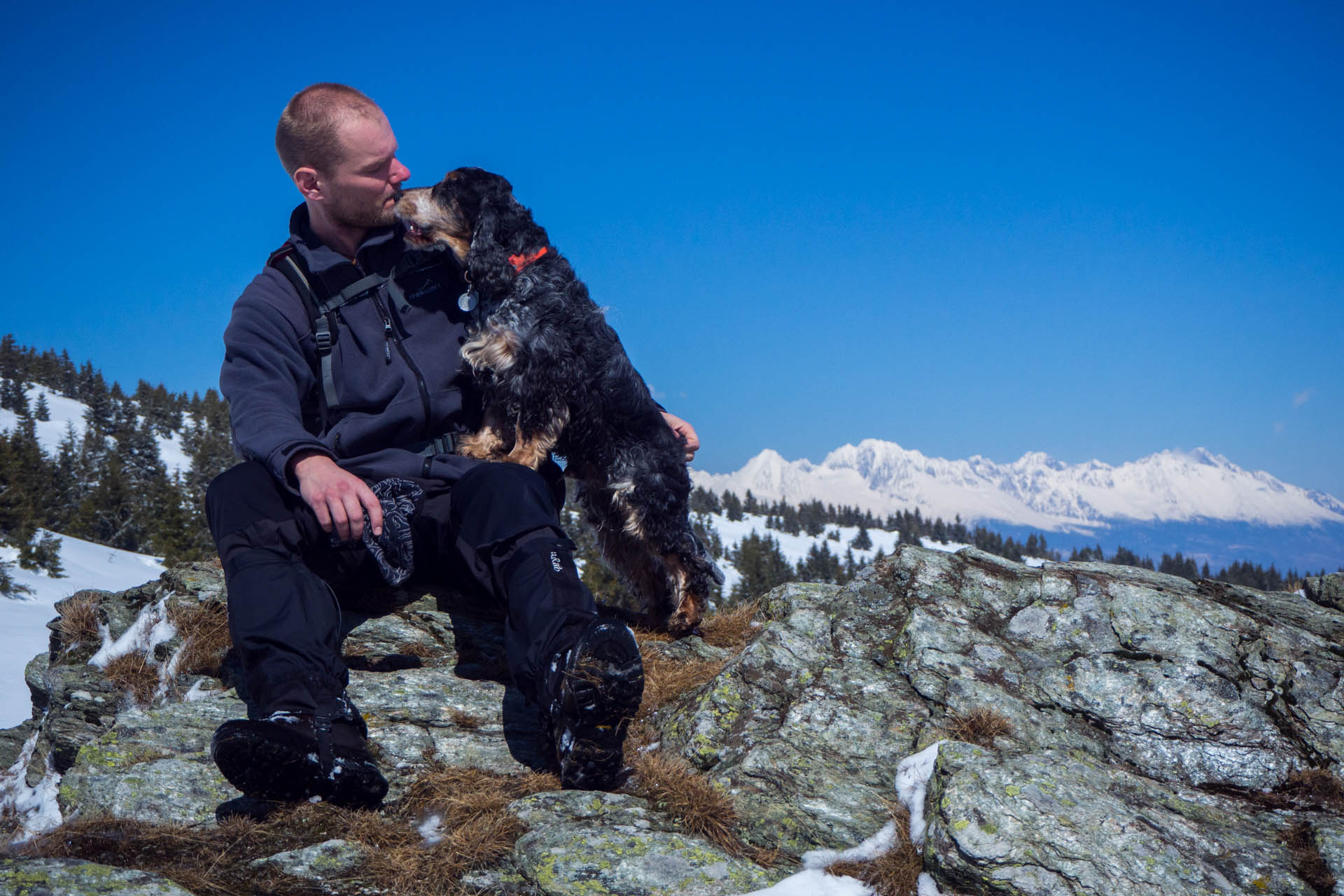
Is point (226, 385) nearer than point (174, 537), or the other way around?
point (226, 385)

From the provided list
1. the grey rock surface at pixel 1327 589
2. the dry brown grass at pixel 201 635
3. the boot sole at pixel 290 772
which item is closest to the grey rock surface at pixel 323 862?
the boot sole at pixel 290 772

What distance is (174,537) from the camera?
4281 cm

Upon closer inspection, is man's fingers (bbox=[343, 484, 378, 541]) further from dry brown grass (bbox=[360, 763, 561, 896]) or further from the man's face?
the man's face

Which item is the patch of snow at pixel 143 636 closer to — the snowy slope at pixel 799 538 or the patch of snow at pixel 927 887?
the patch of snow at pixel 927 887

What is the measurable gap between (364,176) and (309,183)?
366 mm

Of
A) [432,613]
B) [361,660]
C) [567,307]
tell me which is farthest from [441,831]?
[567,307]

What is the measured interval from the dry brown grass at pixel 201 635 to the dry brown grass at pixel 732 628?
133 inches

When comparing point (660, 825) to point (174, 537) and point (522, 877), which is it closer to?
point (522, 877)

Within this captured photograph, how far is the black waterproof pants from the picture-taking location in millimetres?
3686

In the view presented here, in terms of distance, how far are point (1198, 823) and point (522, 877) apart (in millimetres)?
2779

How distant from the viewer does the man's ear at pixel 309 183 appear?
5.24 m

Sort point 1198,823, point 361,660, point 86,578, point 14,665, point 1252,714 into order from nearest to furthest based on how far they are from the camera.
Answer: point 1198,823
point 1252,714
point 361,660
point 14,665
point 86,578

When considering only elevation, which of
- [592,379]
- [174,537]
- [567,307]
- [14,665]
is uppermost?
[567,307]

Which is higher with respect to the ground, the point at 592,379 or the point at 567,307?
the point at 567,307
